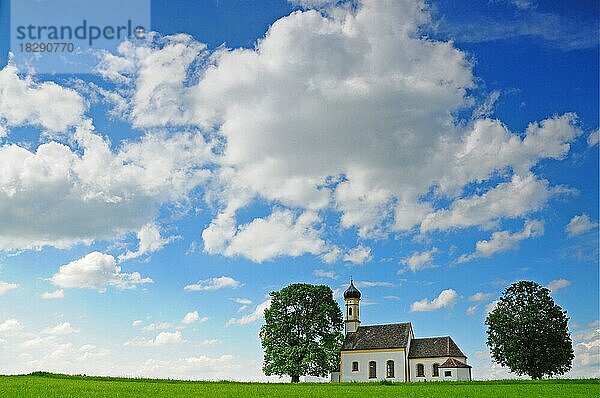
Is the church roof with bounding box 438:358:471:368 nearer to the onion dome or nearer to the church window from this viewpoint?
the church window

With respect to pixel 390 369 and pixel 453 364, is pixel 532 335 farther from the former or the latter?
pixel 390 369

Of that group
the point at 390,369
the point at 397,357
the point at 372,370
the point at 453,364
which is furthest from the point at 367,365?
the point at 453,364

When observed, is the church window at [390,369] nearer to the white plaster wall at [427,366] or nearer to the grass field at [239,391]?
the white plaster wall at [427,366]

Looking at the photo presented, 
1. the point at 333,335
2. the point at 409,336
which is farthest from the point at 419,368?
the point at 333,335

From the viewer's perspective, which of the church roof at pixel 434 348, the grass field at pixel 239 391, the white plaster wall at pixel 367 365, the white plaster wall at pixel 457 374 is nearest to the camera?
the grass field at pixel 239 391

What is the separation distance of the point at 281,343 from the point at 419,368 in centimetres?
1708

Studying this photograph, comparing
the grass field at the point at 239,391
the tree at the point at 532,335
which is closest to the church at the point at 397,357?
the tree at the point at 532,335

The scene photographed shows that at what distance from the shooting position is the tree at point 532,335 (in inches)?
2420

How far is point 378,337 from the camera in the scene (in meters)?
79.0

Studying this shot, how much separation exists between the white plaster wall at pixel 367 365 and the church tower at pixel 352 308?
4.40m

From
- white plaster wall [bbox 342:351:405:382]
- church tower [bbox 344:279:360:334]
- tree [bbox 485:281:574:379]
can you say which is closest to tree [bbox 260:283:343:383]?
white plaster wall [bbox 342:351:405:382]

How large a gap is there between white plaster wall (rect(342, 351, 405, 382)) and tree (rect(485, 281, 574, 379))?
14881 mm

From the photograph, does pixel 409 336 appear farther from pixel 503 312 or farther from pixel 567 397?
pixel 567 397

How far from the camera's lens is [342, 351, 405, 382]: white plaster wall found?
248 feet
